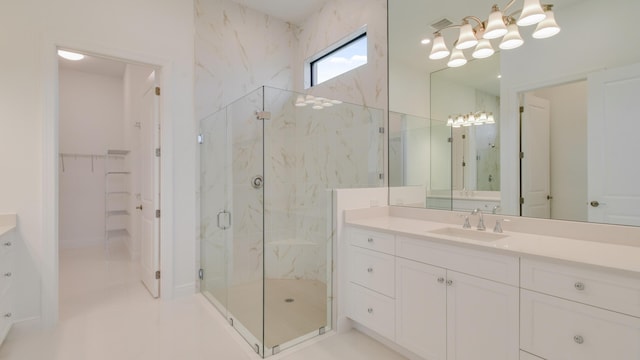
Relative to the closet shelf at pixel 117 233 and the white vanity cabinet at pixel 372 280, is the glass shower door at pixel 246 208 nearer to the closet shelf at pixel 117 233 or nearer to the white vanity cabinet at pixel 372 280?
the white vanity cabinet at pixel 372 280

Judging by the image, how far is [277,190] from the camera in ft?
10.3

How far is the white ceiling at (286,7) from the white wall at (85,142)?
363 cm

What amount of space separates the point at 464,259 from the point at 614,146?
1.00 meters

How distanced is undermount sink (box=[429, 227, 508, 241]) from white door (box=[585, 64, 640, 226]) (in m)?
0.50

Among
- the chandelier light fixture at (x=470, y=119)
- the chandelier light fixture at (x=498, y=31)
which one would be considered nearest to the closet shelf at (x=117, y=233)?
the chandelier light fixture at (x=470, y=119)

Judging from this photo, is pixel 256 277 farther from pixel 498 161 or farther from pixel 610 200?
pixel 610 200

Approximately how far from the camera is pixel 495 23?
184cm

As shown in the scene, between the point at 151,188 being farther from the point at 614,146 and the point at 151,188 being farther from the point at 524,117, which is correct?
the point at 614,146

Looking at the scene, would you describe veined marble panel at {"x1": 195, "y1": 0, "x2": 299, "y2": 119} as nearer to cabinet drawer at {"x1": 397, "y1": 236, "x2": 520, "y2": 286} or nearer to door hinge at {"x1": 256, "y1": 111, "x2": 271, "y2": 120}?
door hinge at {"x1": 256, "y1": 111, "x2": 271, "y2": 120}

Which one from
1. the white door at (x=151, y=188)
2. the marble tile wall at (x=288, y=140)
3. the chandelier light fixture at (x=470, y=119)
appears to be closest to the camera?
the chandelier light fixture at (x=470, y=119)

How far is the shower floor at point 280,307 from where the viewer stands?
2.38m

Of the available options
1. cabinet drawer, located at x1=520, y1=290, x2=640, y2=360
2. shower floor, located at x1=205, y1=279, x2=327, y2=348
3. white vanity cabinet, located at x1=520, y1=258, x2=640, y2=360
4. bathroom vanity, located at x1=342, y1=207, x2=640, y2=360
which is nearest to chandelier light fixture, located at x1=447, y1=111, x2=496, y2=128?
bathroom vanity, located at x1=342, y1=207, x2=640, y2=360

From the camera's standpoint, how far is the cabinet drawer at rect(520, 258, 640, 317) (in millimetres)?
1182

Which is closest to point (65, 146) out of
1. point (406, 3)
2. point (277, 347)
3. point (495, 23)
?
point (277, 347)
